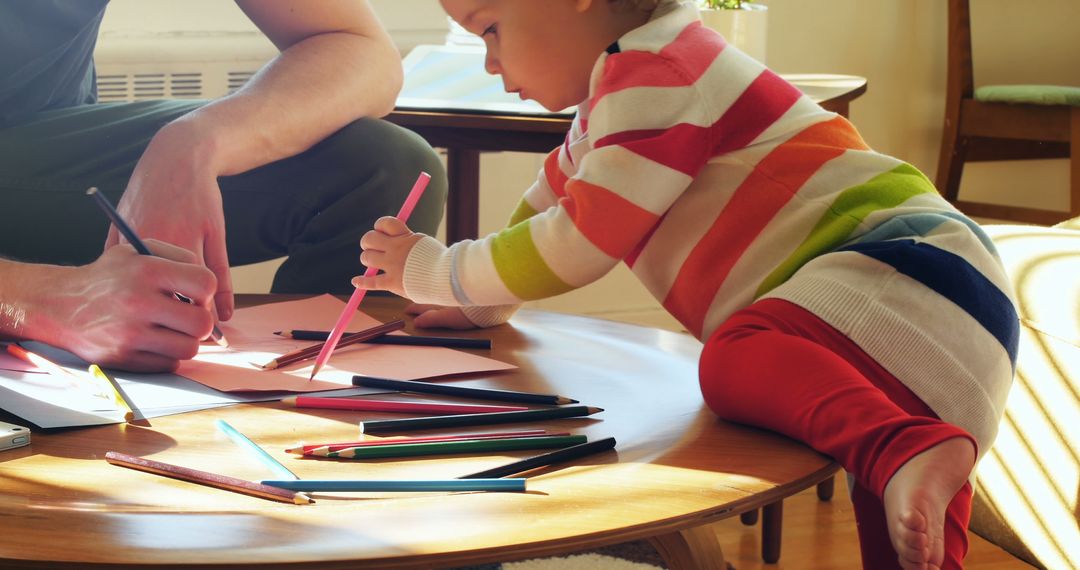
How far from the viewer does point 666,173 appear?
0.93m

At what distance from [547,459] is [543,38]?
487mm

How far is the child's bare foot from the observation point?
26.5 inches

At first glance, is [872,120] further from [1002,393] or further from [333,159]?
[1002,393]

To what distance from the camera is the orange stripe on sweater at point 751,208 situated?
94cm

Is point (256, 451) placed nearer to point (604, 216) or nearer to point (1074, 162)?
point (604, 216)

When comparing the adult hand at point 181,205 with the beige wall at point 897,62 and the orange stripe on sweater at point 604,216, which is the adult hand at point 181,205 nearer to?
the orange stripe on sweater at point 604,216

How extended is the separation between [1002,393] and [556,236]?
1.15 feet

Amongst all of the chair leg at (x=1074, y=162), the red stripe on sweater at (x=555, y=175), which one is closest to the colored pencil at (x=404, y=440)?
the red stripe on sweater at (x=555, y=175)

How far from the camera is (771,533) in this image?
1619mm

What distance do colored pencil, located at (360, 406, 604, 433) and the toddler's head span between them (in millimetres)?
392

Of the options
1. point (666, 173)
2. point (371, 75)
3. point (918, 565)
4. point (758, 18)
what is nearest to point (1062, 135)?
point (758, 18)

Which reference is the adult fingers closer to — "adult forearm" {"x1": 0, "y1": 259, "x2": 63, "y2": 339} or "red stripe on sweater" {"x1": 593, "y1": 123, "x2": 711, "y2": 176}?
"adult forearm" {"x1": 0, "y1": 259, "x2": 63, "y2": 339}

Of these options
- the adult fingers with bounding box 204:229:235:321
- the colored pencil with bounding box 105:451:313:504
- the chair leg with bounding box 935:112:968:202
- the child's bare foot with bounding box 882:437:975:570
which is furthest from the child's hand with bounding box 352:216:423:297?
the chair leg with bounding box 935:112:968:202

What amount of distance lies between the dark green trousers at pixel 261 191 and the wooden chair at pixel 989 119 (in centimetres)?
238
